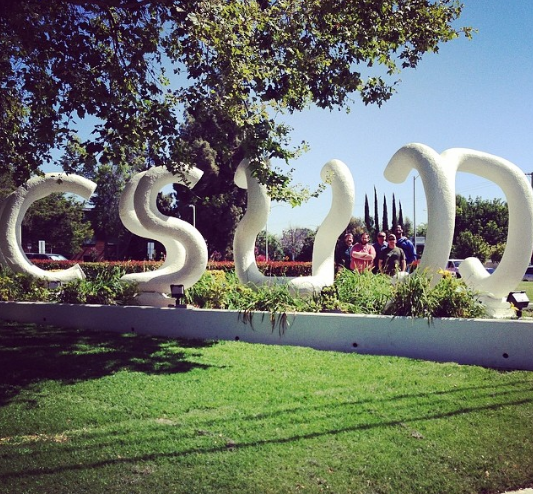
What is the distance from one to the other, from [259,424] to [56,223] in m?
40.3

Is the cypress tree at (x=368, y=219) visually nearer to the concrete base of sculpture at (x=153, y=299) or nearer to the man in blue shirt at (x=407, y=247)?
the man in blue shirt at (x=407, y=247)

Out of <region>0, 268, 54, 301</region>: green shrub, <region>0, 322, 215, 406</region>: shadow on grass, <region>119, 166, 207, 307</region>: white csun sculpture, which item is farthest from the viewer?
<region>0, 268, 54, 301</region>: green shrub

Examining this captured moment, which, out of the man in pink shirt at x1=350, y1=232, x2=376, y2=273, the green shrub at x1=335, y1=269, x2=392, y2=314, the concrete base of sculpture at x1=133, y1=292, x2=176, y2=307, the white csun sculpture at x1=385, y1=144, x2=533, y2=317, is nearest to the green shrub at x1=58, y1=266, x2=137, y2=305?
the concrete base of sculpture at x1=133, y1=292, x2=176, y2=307

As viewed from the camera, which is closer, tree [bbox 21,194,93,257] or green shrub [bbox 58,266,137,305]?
green shrub [bbox 58,266,137,305]

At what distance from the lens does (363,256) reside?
34.8 ft

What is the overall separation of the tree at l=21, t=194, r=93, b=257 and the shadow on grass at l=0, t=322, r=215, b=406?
3250 centimetres

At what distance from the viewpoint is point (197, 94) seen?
780 centimetres

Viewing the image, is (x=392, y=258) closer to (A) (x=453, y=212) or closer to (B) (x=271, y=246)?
(A) (x=453, y=212)

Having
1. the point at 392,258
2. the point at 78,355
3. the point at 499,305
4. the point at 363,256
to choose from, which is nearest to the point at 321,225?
the point at 363,256

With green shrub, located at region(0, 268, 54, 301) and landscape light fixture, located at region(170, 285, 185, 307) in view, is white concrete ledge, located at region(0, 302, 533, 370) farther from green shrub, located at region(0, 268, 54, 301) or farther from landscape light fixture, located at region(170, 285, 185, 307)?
green shrub, located at region(0, 268, 54, 301)

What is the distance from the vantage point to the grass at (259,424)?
12.5 ft

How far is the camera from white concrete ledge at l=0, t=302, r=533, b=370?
23.5 ft

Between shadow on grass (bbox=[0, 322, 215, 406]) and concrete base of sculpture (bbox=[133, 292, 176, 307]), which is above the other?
concrete base of sculpture (bbox=[133, 292, 176, 307])

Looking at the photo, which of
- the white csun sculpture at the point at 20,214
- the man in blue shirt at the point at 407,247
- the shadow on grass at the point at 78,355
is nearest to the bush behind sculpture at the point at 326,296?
the white csun sculpture at the point at 20,214
